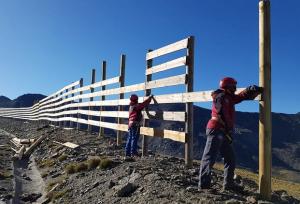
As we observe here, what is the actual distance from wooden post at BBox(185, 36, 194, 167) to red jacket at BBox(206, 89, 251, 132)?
303 centimetres

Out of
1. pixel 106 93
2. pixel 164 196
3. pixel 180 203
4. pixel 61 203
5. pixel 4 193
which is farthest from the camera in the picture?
pixel 106 93

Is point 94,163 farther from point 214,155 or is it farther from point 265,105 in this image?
point 265,105

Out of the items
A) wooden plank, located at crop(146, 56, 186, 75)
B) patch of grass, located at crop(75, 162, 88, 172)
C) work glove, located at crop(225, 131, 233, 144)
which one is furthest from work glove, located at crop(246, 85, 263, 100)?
patch of grass, located at crop(75, 162, 88, 172)

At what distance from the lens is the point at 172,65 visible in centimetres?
1211

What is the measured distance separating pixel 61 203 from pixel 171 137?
3826 millimetres

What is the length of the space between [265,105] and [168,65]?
16.9ft

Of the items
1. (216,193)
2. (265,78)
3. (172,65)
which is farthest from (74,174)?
(265,78)

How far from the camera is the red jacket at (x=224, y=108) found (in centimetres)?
783

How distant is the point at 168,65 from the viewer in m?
12.4

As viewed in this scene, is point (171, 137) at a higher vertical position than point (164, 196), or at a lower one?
higher

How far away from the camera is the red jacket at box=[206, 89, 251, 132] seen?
7.83 metres

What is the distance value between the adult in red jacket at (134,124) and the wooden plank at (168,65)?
0.87 m

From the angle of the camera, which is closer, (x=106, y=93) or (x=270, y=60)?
(x=270, y=60)

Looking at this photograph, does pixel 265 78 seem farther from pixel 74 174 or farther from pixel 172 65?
pixel 74 174
